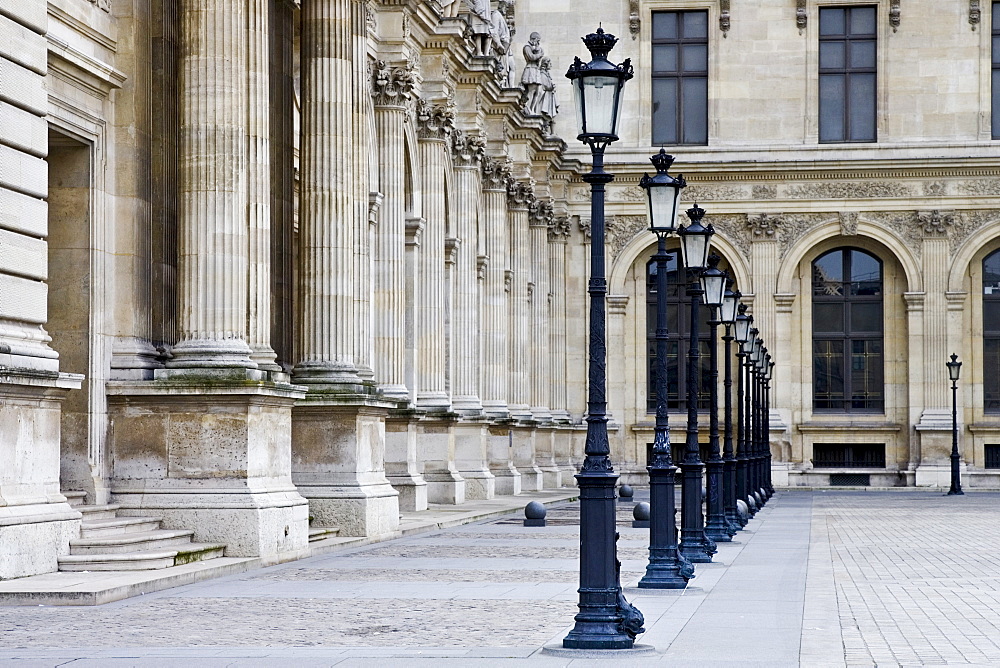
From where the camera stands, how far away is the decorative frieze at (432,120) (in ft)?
125

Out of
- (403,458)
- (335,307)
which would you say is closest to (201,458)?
(335,307)

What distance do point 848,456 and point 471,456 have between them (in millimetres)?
21139

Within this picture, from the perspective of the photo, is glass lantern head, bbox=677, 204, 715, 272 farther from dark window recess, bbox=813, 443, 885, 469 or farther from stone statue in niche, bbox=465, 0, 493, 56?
dark window recess, bbox=813, 443, 885, 469

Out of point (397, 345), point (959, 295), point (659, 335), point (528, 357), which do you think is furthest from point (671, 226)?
point (959, 295)

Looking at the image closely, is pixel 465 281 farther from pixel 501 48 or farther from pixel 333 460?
pixel 333 460

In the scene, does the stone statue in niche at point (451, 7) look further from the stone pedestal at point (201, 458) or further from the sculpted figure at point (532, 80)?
the stone pedestal at point (201, 458)

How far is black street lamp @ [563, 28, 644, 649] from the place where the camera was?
13375 millimetres

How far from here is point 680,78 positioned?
59.1m

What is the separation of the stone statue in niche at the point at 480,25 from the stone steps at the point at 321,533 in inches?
764

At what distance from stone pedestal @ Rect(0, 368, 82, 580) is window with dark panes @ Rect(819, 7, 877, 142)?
43.5 meters

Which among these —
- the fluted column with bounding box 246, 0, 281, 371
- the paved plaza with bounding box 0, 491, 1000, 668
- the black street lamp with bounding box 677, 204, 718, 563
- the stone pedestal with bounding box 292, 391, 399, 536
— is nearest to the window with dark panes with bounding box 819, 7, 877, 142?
the paved plaza with bounding box 0, 491, 1000, 668

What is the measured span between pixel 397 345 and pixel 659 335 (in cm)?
1305

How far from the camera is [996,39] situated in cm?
5797

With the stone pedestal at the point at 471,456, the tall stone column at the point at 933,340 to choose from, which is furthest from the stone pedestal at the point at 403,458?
the tall stone column at the point at 933,340
